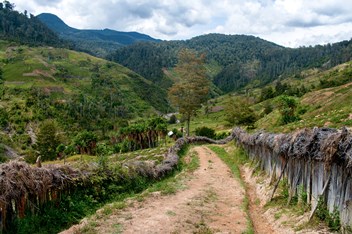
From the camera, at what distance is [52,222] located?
40.8 ft

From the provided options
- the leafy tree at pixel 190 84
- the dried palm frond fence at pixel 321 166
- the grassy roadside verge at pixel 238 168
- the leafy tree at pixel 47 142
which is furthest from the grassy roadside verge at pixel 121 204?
the leafy tree at pixel 47 142

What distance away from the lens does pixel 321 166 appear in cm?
1213

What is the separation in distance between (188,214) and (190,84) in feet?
160

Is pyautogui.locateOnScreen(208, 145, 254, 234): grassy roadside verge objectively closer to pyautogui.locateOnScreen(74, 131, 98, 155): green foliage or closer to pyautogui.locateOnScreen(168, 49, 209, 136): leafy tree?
pyautogui.locateOnScreen(168, 49, 209, 136): leafy tree

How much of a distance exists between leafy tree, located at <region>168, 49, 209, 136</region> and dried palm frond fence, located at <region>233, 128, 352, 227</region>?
45.0 meters

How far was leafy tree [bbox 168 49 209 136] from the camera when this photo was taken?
6238cm

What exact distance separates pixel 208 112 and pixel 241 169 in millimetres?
148861

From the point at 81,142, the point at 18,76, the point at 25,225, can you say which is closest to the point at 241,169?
the point at 25,225

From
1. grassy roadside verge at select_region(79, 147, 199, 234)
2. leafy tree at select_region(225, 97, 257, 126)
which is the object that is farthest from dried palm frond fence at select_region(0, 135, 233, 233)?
leafy tree at select_region(225, 97, 257, 126)

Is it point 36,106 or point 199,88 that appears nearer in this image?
point 199,88

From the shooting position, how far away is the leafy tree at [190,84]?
62375 millimetres

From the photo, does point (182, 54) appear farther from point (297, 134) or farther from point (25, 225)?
point (25, 225)

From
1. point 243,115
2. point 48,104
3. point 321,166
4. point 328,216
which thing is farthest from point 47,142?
point 328,216

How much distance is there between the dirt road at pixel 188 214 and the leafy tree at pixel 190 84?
42255 millimetres
